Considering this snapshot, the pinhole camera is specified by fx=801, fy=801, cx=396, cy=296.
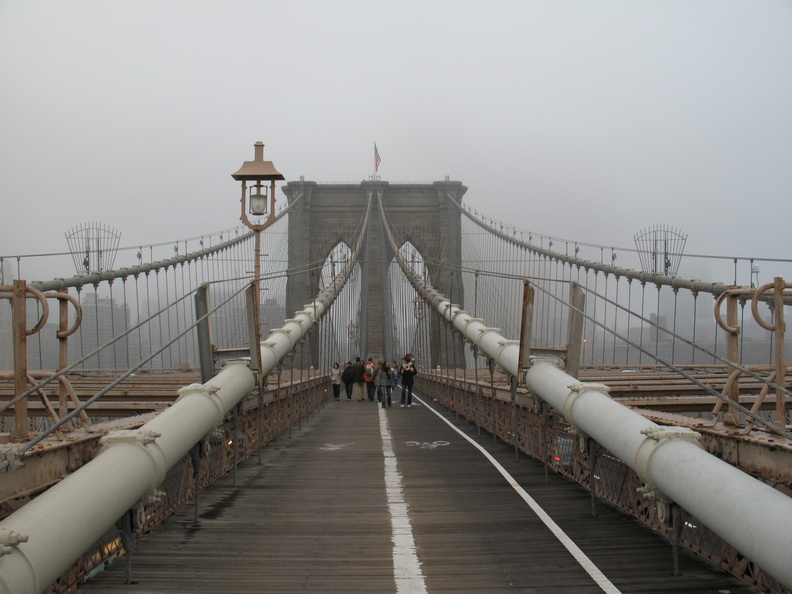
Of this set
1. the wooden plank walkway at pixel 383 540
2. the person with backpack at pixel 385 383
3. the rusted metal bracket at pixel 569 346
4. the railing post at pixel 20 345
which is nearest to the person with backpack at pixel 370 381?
the person with backpack at pixel 385 383

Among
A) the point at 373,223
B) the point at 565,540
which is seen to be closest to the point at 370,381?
the point at 565,540

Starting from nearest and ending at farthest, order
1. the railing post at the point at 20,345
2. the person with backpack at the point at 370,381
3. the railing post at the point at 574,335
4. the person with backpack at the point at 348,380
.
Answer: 1. the railing post at the point at 20,345
2. the railing post at the point at 574,335
3. the person with backpack at the point at 370,381
4. the person with backpack at the point at 348,380

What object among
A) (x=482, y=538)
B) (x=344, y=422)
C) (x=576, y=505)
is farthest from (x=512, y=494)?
(x=344, y=422)

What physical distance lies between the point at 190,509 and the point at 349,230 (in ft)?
159

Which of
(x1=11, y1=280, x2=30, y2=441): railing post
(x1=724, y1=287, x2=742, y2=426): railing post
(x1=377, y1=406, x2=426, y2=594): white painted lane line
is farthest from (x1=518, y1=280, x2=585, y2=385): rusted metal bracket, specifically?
(x1=11, y1=280, x2=30, y2=441): railing post

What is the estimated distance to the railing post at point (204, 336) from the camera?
8.13m

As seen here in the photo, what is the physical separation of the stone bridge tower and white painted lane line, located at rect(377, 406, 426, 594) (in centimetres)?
4264

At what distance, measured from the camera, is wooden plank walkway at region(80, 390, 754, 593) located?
15.0 ft

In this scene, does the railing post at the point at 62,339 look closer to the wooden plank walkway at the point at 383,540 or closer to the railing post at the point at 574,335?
the wooden plank walkway at the point at 383,540

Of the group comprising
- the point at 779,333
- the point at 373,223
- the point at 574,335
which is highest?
the point at 373,223

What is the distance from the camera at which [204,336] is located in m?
8.18

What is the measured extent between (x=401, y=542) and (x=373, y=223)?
160ft

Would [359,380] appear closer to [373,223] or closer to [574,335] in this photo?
[574,335]

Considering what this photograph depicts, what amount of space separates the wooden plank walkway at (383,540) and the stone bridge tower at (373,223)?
42632mm
